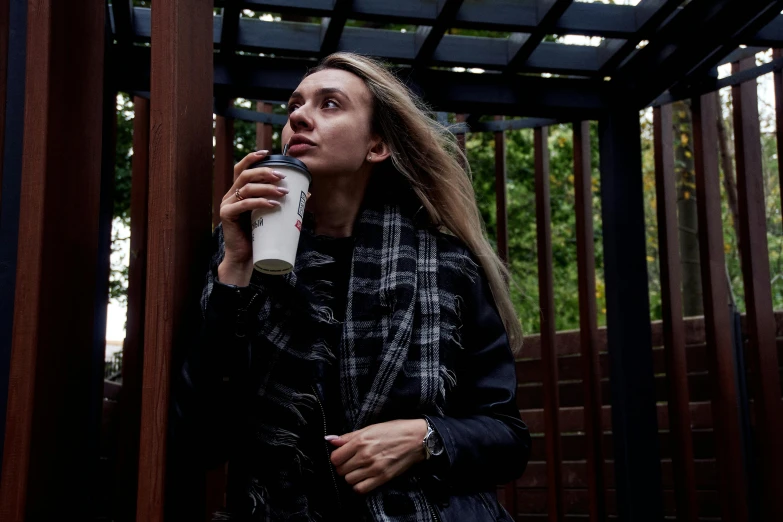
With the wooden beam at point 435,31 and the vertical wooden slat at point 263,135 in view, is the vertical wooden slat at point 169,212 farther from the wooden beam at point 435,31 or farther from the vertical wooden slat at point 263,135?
the vertical wooden slat at point 263,135

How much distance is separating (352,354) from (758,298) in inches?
94.6

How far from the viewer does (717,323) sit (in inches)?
146

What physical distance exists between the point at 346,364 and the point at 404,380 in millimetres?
150

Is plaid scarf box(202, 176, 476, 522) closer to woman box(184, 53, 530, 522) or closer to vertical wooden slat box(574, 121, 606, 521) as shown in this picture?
woman box(184, 53, 530, 522)

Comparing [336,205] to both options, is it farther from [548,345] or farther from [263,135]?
[548,345]

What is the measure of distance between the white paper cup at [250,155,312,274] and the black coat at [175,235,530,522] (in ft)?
0.56

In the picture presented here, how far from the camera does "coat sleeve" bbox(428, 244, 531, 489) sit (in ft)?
6.11

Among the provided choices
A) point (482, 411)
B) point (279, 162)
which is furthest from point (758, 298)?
point (279, 162)

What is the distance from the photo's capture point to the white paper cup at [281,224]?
1.50m

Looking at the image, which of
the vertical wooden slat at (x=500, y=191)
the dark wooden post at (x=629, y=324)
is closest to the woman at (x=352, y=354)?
the dark wooden post at (x=629, y=324)

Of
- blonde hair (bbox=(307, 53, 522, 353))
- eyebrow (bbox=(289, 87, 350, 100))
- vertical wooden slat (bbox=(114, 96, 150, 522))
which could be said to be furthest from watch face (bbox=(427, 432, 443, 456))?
vertical wooden slat (bbox=(114, 96, 150, 522))

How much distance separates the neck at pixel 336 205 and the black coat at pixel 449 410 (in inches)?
11.0

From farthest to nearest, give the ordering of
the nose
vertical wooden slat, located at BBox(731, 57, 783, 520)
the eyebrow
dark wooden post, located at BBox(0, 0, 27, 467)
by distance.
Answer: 1. vertical wooden slat, located at BBox(731, 57, 783, 520)
2. the eyebrow
3. the nose
4. dark wooden post, located at BBox(0, 0, 27, 467)

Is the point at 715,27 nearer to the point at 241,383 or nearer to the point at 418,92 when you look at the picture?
the point at 418,92
